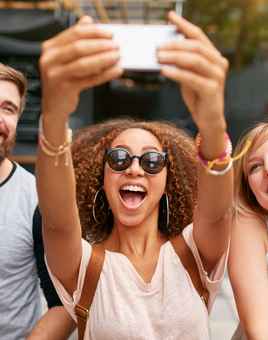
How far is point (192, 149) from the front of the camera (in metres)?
2.33

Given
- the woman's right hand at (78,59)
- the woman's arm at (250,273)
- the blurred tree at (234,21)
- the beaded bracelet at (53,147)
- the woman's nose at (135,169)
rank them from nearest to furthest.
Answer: the woman's right hand at (78,59), the beaded bracelet at (53,147), the woman's arm at (250,273), the woman's nose at (135,169), the blurred tree at (234,21)

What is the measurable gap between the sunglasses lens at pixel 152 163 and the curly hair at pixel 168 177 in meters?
0.16

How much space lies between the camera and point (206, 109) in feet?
4.78

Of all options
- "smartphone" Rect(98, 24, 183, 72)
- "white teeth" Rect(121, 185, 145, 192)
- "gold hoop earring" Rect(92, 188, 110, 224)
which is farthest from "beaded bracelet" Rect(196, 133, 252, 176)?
"gold hoop earring" Rect(92, 188, 110, 224)

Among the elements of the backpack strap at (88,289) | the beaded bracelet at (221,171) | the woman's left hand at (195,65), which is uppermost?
the woman's left hand at (195,65)

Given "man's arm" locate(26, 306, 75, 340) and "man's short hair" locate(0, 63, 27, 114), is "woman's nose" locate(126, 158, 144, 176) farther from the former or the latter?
"man's short hair" locate(0, 63, 27, 114)

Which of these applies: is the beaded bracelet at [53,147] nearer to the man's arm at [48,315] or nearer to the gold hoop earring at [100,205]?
the gold hoop earring at [100,205]

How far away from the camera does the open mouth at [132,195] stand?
196cm

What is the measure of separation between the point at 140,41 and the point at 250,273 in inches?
37.7

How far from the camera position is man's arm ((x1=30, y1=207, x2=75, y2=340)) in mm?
2080

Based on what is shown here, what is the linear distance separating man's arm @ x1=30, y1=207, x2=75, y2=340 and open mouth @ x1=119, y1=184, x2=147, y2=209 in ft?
1.64

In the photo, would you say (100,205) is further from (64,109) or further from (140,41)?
Answer: (140,41)

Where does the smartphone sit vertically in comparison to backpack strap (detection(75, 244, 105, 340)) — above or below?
above

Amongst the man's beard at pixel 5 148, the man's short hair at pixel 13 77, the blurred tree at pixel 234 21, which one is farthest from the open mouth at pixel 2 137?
the blurred tree at pixel 234 21
